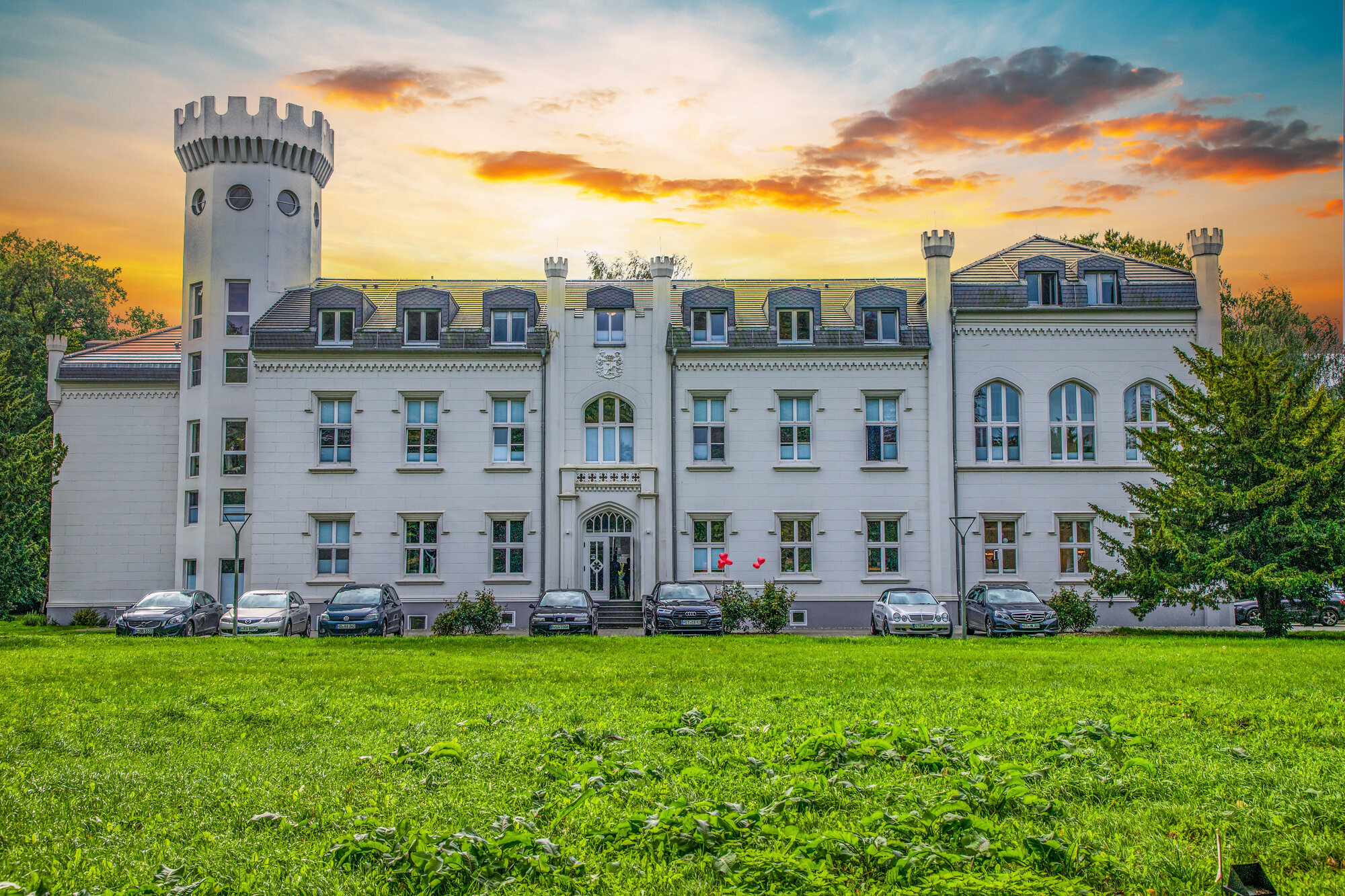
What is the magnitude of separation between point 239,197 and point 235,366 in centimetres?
597

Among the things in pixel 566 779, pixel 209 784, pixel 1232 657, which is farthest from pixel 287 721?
pixel 1232 657

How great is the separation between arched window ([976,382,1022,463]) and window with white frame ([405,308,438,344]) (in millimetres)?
18032

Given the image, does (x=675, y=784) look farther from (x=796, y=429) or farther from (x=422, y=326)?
(x=422, y=326)

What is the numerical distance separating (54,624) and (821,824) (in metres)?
37.0

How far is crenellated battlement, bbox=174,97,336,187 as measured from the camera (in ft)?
120

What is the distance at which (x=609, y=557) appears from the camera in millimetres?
34750

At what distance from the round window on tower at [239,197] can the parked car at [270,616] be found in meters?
13.8

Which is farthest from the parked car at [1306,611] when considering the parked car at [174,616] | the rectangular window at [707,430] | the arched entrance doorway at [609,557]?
the parked car at [174,616]

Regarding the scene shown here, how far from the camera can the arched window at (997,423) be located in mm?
34969

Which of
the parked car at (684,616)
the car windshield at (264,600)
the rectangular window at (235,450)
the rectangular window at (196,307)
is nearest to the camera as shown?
the parked car at (684,616)

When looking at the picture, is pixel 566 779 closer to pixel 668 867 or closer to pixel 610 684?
pixel 668 867

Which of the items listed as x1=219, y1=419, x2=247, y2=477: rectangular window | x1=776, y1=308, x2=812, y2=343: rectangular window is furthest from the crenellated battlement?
x1=776, y1=308, x2=812, y2=343: rectangular window

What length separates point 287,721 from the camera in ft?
38.1

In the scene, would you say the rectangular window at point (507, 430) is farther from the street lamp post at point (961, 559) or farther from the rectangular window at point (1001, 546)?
the rectangular window at point (1001, 546)
